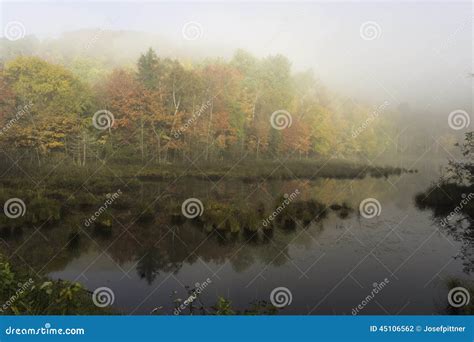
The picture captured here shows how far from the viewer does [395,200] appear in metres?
20.2

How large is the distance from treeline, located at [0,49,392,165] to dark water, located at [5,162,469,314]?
3115 millimetres

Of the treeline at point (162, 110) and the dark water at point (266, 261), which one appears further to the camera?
the treeline at point (162, 110)

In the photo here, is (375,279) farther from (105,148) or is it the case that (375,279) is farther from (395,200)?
(105,148)

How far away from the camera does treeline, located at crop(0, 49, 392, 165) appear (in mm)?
16562

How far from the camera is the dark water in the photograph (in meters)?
9.71

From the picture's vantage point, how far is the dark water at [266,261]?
9.71 metres

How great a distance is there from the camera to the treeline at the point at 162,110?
16.6 m

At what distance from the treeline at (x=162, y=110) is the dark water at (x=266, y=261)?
123 inches

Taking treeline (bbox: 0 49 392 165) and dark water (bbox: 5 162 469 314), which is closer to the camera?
dark water (bbox: 5 162 469 314)

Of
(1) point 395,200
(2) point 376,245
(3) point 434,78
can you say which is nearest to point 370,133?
(1) point 395,200

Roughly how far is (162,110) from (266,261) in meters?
9.68

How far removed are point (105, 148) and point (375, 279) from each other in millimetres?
13949
